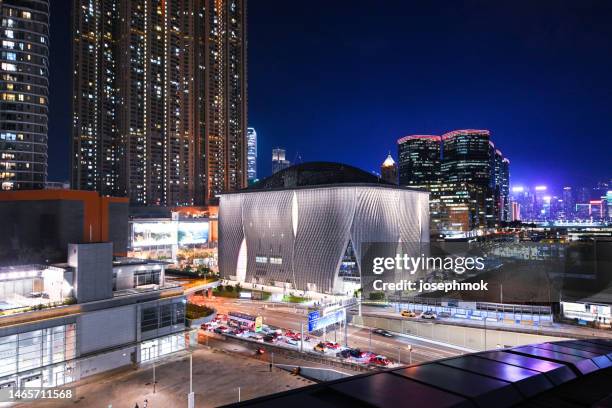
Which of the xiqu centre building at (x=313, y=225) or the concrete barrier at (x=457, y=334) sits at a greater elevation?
the xiqu centre building at (x=313, y=225)

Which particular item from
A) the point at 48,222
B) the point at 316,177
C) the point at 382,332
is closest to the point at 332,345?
the point at 382,332

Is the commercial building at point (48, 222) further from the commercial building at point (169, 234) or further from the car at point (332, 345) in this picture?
the commercial building at point (169, 234)

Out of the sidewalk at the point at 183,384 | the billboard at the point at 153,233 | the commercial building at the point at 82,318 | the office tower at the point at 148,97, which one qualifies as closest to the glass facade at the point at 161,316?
the commercial building at the point at 82,318

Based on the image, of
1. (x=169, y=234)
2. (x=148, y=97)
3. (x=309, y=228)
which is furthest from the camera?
(x=148, y=97)

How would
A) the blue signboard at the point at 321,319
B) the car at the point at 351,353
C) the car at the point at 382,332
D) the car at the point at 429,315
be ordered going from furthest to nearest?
the car at the point at 429,315 < the car at the point at 382,332 < the blue signboard at the point at 321,319 < the car at the point at 351,353

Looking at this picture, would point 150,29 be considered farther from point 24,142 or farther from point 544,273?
point 544,273

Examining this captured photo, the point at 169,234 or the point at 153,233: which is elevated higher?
the point at 153,233

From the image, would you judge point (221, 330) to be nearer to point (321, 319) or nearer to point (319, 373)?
point (321, 319)
